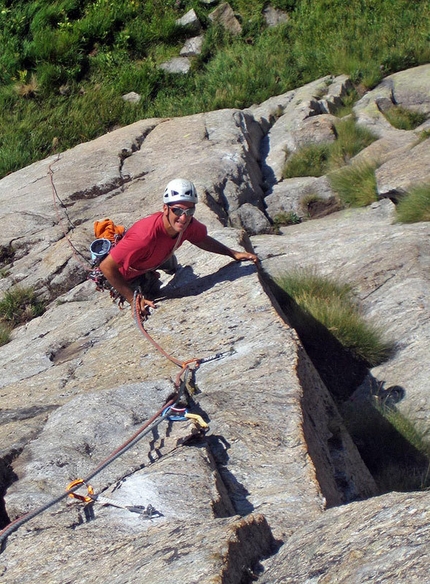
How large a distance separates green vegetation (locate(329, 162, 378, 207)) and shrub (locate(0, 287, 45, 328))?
393 centimetres

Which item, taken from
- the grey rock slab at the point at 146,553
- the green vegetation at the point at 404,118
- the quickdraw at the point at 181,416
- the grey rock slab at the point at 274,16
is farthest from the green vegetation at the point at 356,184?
the grey rock slab at the point at 274,16

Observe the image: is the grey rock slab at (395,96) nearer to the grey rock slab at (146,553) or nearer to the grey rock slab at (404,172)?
the grey rock slab at (404,172)

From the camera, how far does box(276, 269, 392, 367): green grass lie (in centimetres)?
613

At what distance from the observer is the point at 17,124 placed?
13766mm

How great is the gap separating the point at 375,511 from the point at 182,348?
8.42 ft

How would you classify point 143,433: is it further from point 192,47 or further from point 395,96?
point 192,47

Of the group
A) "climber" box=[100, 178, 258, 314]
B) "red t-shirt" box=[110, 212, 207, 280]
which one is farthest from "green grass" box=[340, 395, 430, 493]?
"red t-shirt" box=[110, 212, 207, 280]

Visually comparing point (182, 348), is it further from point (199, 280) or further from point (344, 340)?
point (344, 340)

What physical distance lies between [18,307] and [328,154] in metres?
5.14

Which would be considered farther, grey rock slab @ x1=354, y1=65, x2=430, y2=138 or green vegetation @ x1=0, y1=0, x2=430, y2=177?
green vegetation @ x1=0, y1=0, x2=430, y2=177

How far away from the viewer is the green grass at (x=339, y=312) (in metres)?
6.13

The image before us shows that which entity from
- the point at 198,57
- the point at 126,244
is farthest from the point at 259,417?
the point at 198,57

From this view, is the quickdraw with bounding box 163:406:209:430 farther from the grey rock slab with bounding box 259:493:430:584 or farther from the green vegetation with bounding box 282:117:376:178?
the green vegetation with bounding box 282:117:376:178

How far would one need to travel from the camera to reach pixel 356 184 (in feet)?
30.8
